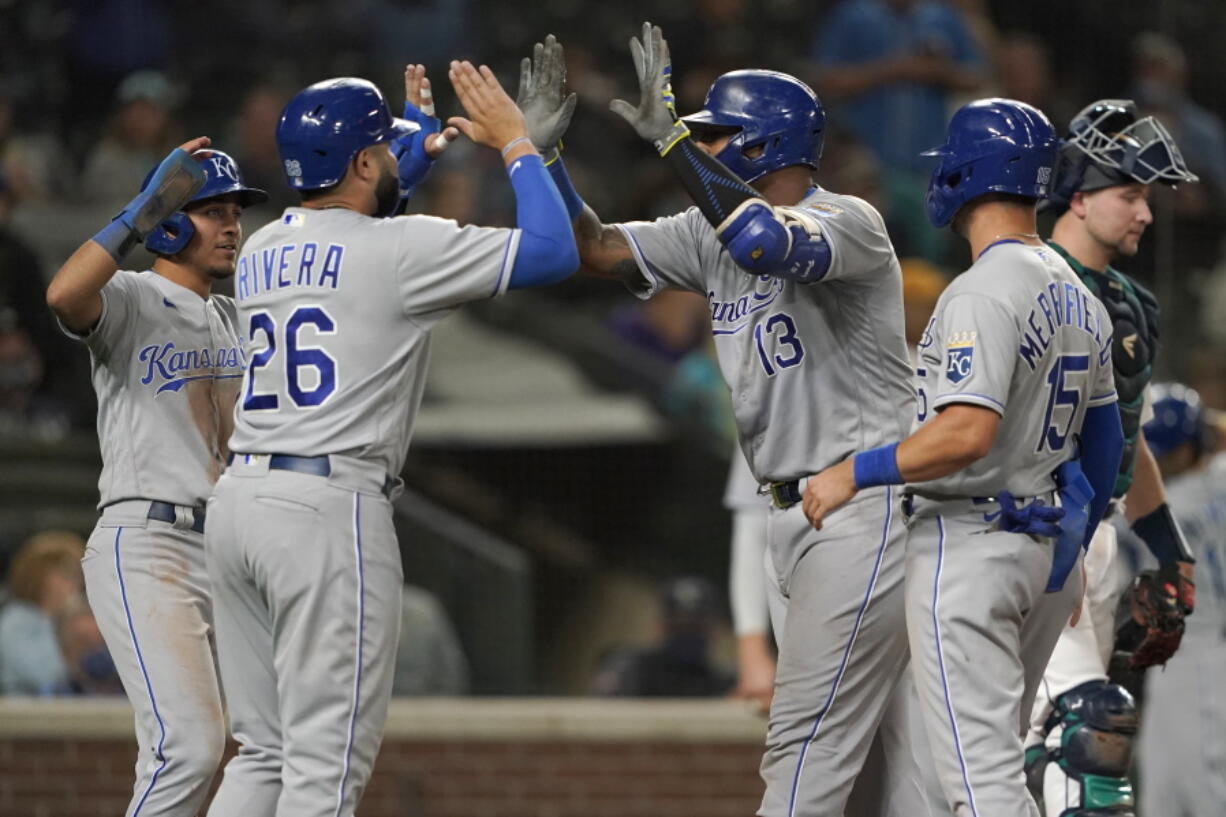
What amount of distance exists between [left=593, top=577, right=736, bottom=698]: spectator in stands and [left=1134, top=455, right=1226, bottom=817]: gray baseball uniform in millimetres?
1751

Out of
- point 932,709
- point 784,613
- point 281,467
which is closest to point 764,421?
point 784,613

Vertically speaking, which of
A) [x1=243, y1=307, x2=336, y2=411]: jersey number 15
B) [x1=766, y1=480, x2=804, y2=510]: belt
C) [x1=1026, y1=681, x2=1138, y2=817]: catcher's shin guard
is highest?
[x1=243, y1=307, x2=336, y2=411]: jersey number 15

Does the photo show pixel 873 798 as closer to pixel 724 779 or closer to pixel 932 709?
pixel 932 709

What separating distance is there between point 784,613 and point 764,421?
492 mm

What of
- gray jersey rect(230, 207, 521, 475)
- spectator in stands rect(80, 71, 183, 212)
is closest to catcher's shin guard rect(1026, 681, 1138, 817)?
gray jersey rect(230, 207, 521, 475)

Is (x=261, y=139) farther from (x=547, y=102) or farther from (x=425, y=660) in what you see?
(x=547, y=102)

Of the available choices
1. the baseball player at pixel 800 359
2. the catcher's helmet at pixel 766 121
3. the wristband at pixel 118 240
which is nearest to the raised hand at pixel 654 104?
the baseball player at pixel 800 359

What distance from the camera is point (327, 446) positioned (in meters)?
3.95

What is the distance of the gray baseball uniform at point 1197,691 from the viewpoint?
6574 millimetres

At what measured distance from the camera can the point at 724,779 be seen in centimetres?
703

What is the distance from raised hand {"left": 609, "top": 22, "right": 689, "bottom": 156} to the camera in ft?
13.8

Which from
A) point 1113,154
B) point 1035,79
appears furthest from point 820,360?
point 1035,79

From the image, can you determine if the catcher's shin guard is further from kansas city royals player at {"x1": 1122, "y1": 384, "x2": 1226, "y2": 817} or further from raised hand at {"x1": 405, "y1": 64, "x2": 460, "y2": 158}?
raised hand at {"x1": 405, "y1": 64, "x2": 460, "y2": 158}

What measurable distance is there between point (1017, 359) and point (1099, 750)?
53.6 inches
